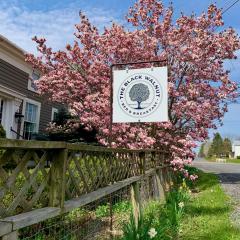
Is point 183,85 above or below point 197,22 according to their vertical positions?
below

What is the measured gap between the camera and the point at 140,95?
718cm

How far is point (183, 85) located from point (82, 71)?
378 cm

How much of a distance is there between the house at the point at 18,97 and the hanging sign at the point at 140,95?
8.16 meters

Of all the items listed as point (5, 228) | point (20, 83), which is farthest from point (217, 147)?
point (5, 228)

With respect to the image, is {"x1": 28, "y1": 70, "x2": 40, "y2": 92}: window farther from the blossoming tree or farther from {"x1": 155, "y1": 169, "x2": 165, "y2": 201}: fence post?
{"x1": 155, "y1": 169, "x2": 165, "y2": 201}: fence post

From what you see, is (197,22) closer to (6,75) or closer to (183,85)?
(183,85)

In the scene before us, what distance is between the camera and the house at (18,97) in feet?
50.0

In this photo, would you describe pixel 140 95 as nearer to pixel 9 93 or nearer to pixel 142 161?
pixel 142 161

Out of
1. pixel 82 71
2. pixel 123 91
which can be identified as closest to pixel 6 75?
pixel 82 71

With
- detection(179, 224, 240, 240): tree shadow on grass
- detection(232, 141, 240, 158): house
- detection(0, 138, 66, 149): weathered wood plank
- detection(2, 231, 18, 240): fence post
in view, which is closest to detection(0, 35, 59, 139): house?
detection(179, 224, 240, 240): tree shadow on grass

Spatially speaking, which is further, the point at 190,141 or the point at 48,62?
the point at 48,62

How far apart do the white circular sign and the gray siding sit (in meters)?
8.89

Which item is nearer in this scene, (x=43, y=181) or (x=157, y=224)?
(x=43, y=181)

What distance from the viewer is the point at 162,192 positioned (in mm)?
10703
